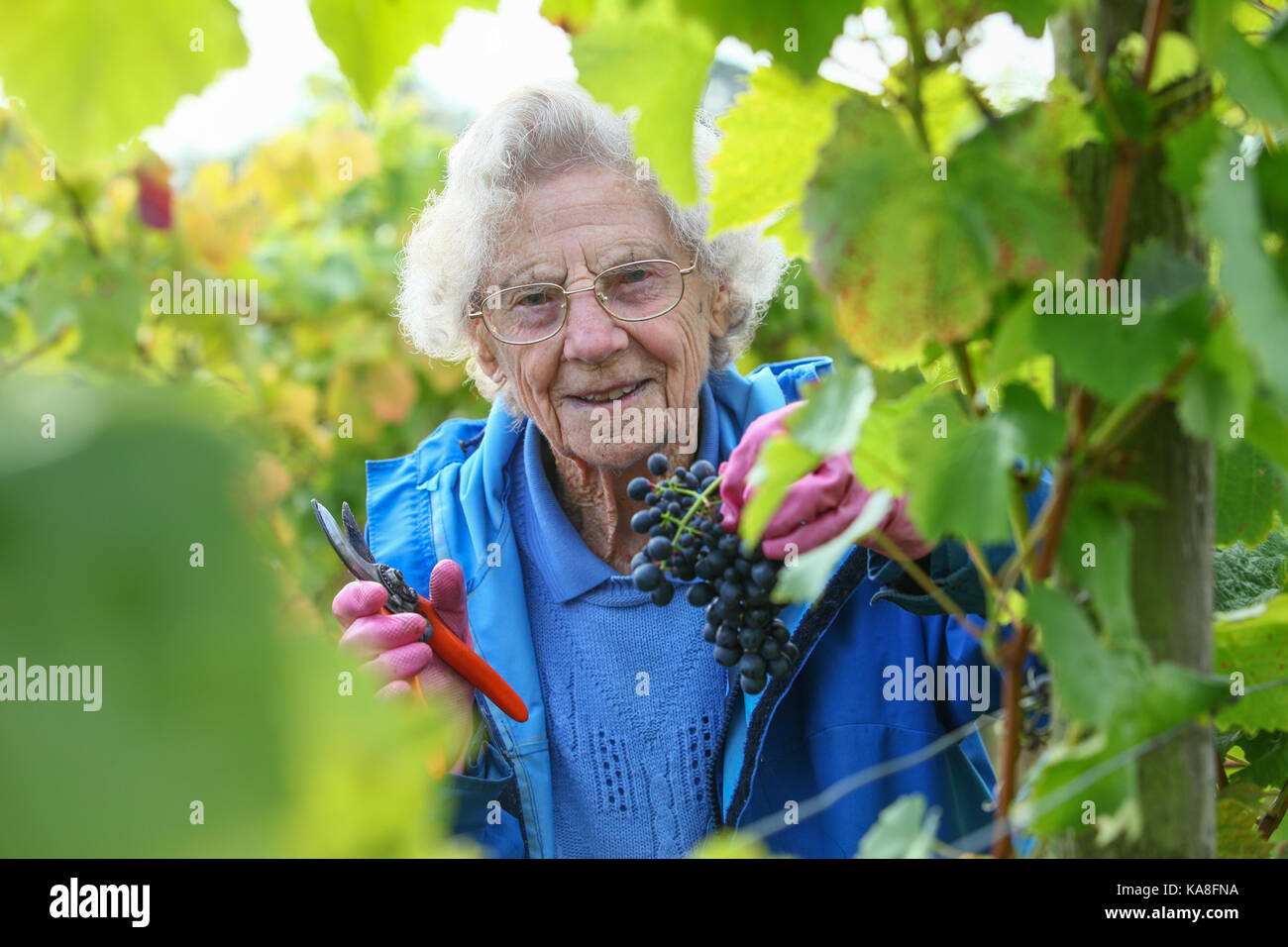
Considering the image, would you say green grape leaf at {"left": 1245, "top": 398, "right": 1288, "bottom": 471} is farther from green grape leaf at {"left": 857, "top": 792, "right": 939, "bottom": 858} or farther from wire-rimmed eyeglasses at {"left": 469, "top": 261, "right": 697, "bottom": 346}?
wire-rimmed eyeglasses at {"left": 469, "top": 261, "right": 697, "bottom": 346}

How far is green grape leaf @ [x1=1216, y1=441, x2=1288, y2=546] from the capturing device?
2.60 ft

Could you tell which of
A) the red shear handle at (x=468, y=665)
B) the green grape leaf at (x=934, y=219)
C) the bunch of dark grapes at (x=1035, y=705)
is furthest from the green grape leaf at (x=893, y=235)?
the red shear handle at (x=468, y=665)

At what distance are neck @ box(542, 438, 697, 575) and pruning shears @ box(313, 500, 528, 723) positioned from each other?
456 millimetres

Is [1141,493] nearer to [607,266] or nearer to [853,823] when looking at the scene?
[853,823]

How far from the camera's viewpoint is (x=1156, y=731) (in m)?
0.44

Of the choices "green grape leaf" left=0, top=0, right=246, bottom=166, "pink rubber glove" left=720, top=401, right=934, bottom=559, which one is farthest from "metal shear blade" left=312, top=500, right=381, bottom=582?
"green grape leaf" left=0, top=0, right=246, bottom=166

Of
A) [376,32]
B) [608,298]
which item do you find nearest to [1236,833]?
[376,32]

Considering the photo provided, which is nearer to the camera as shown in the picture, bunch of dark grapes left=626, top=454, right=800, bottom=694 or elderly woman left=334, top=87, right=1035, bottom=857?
bunch of dark grapes left=626, top=454, right=800, bottom=694

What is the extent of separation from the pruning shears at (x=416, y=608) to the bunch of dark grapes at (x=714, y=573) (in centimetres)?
34

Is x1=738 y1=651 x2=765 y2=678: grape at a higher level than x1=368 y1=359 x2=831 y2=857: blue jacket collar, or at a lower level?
lower

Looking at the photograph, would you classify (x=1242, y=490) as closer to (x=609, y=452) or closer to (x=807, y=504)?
(x=807, y=504)

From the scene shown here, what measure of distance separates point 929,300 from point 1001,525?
0.10 meters

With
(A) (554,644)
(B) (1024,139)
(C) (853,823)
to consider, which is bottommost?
(C) (853,823)
